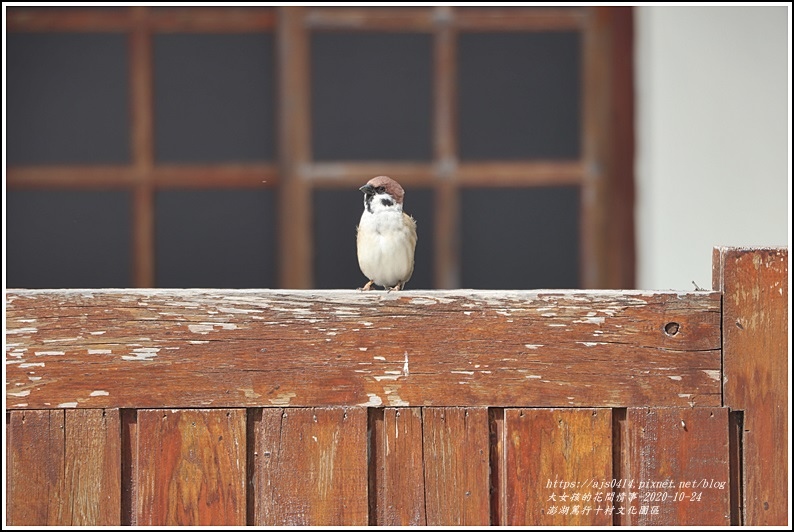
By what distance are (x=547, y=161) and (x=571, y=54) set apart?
1.05 feet

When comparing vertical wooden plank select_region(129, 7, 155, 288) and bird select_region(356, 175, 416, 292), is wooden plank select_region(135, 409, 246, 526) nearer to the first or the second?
bird select_region(356, 175, 416, 292)

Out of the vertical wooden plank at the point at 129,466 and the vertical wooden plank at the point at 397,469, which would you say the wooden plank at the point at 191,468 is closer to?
the vertical wooden plank at the point at 129,466

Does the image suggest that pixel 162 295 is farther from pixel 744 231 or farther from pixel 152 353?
pixel 744 231

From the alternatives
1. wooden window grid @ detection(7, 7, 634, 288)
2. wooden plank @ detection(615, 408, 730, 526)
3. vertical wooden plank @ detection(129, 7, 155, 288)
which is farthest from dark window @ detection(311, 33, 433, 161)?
wooden plank @ detection(615, 408, 730, 526)

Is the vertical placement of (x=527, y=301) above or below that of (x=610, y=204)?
below

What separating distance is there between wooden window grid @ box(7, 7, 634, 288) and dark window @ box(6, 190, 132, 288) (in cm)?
8

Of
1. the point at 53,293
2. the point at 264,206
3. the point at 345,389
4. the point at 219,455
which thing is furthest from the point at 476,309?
the point at 264,206

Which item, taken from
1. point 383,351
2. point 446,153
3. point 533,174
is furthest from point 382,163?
point 383,351

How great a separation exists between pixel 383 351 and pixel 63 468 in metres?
0.54

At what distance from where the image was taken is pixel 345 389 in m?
1.34

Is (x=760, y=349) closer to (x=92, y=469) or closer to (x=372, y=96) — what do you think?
(x=92, y=469)

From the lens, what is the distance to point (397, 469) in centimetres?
137

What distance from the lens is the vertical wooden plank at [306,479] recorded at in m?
1.36

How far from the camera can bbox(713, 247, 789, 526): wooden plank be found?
52.6 inches
